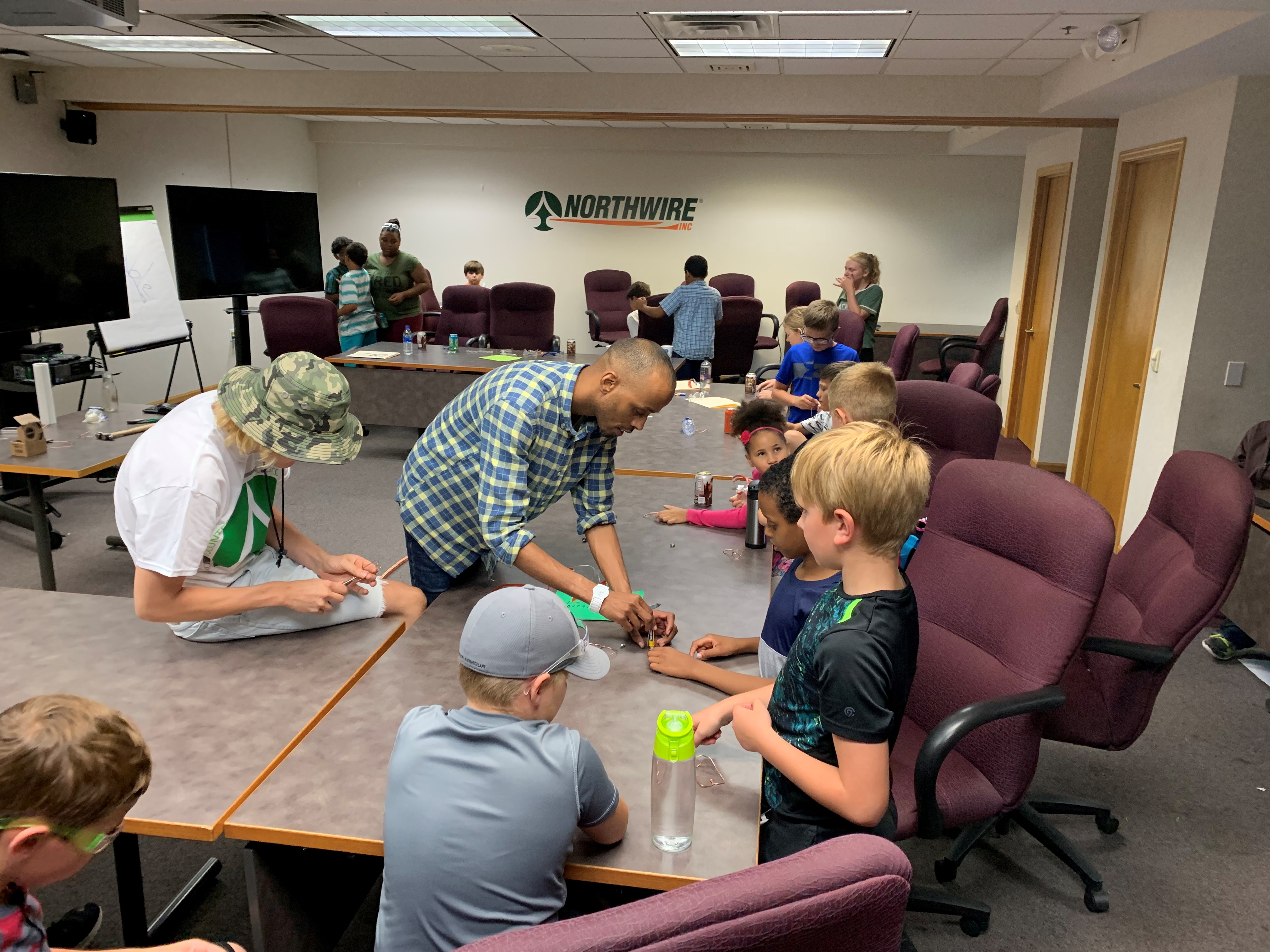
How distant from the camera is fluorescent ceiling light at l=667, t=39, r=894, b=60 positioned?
5.05 m

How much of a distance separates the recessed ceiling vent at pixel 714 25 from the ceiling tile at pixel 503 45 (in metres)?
0.80

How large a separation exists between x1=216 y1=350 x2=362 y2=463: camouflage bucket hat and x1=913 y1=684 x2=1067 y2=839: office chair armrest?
1395mm

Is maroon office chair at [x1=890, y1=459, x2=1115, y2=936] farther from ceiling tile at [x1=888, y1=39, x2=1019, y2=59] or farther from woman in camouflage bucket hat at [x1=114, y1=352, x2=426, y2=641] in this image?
ceiling tile at [x1=888, y1=39, x2=1019, y2=59]

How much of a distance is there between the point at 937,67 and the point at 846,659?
530 cm

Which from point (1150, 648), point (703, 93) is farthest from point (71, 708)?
point (703, 93)

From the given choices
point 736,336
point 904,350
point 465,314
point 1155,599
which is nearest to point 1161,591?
point 1155,599

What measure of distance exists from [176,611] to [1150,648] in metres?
2.26

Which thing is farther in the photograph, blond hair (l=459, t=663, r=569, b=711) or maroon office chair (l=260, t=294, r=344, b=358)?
maroon office chair (l=260, t=294, r=344, b=358)

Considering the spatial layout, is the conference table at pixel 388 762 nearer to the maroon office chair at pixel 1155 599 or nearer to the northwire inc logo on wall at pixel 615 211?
the maroon office chair at pixel 1155 599

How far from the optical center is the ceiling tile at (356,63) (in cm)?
599

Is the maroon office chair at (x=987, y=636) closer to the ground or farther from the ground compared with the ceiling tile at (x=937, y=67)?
closer to the ground

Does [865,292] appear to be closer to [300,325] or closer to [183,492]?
[300,325]

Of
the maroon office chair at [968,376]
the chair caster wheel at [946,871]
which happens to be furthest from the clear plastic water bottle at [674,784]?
the maroon office chair at [968,376]

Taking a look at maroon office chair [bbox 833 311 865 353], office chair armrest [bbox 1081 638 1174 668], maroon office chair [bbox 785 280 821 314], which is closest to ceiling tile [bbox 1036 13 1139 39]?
maroon office chair [bbox 833 311 865 353]
